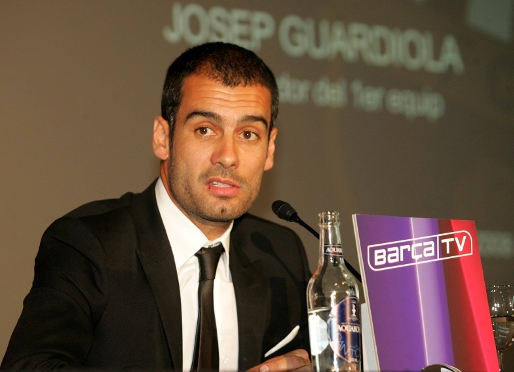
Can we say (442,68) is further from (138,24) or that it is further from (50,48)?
(50,48)

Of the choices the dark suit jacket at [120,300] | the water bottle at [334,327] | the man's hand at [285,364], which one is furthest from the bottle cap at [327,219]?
the dark suit jacket at [120,300]

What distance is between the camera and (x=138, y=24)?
10.5 feet

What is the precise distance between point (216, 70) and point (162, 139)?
1.12 feet

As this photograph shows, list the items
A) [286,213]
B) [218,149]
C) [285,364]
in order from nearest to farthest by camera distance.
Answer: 1. [285,364]
2. [286,213]
3. [218,149]

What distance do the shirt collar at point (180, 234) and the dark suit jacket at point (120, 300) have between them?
4cm

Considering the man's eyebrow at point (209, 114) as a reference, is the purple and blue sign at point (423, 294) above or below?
below

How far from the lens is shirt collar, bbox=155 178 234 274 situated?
218 centimetres

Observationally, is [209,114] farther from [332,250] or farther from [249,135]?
[332,250]

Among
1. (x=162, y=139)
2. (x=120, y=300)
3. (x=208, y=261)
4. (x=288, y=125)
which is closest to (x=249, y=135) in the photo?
(x=162, y=139)

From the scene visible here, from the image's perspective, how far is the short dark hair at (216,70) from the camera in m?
2.20

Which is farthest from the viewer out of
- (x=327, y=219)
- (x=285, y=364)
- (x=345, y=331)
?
(x=285, y=364)

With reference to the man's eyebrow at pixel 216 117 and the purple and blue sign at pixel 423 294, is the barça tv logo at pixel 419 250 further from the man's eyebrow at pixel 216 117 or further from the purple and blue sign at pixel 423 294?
the man's eyebrow at pixel 216 117

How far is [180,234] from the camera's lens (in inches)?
86.7

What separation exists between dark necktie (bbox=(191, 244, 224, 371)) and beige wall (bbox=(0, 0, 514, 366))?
1.12 meters
